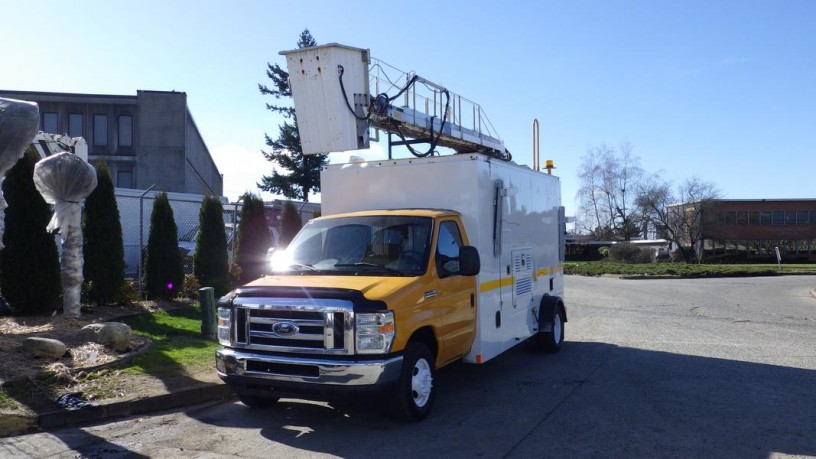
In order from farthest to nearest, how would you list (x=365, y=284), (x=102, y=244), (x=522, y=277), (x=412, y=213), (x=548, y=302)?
(x=102, y=244) → (x=548, y=302) → (x=522, y=277) → (x=412, y=213) → (x=365, y=284)

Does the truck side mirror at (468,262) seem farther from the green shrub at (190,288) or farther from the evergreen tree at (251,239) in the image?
the evergreen tree at (251,239)

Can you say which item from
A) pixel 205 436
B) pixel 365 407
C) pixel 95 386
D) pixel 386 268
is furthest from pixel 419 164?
pixel 95 386

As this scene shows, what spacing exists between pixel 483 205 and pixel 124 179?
39458 mm

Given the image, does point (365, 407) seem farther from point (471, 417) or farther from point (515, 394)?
point (515, 394)

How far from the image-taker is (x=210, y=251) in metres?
14.9

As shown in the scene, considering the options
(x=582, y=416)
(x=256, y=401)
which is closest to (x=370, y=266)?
(x=256, y=401)

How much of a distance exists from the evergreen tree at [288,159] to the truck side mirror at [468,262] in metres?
35.5

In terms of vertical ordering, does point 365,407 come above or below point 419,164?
below

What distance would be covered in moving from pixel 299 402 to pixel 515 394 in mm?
2516

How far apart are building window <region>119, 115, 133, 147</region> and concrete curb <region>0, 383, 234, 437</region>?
38980mm

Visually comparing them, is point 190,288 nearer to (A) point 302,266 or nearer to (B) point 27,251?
(B) point 27,251

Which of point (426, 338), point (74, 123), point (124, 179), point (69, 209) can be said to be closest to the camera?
point (426, 338)

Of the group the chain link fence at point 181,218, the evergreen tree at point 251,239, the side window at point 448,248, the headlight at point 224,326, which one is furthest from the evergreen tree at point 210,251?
the side window at point 448,248

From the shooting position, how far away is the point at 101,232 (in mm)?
12180
